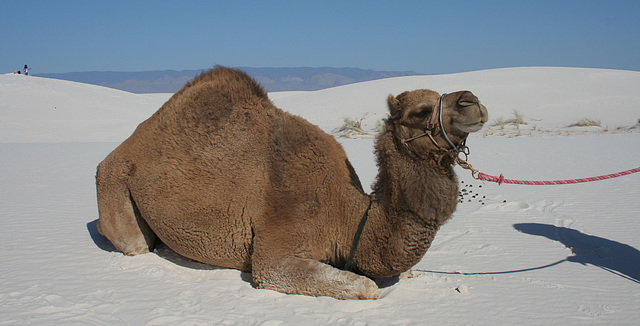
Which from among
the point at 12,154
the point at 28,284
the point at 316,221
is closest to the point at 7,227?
the point at 28,284

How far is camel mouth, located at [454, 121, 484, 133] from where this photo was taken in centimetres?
357

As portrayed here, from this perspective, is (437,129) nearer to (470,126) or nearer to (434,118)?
(434,118)

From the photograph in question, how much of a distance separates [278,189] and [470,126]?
1712 mm

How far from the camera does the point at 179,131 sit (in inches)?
197

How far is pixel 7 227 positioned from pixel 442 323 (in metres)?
5.82

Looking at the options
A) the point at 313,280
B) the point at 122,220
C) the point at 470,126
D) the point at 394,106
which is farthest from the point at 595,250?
the point at 122,220

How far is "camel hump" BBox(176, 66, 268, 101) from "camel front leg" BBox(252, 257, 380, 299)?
164 cm

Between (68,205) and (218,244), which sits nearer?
(218,244)

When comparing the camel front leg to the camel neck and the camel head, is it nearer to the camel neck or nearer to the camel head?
the camel neck

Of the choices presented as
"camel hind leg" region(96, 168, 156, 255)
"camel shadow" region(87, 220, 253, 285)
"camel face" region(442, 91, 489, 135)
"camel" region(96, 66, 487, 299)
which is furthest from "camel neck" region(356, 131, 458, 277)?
"camel hind leg" region(96, 168, 156, 255)

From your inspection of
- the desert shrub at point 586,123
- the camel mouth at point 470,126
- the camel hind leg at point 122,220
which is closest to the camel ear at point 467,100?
the camel mouth at point 470,126

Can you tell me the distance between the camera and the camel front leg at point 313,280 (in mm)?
4129

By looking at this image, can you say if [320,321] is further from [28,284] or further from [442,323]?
[28,284]

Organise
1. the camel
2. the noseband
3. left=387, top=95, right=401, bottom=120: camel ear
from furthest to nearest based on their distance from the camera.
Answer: left=387, top=95, right=401, bottom=120: camel ear → the camel → the noseband
